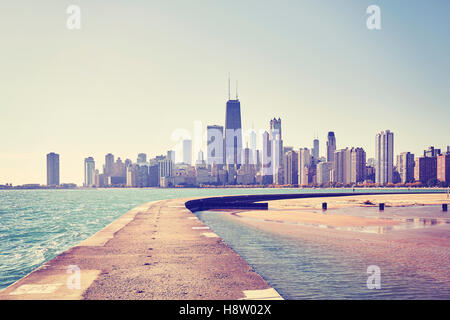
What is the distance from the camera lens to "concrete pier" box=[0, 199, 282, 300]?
8773 millimetres

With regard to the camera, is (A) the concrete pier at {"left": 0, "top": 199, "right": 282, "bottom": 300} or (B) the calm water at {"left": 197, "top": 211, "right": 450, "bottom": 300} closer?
(A) the concrete pier at {"left": 0, "top": 199, "right": 282, "bottom": 300}

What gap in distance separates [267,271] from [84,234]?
26.4 m

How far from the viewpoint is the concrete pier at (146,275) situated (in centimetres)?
877

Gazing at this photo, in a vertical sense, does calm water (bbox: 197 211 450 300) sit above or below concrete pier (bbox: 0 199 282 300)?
below

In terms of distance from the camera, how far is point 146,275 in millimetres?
10602

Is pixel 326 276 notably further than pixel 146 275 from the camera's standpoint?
Yes

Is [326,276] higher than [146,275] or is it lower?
lower

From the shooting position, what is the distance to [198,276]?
10.5 meters
